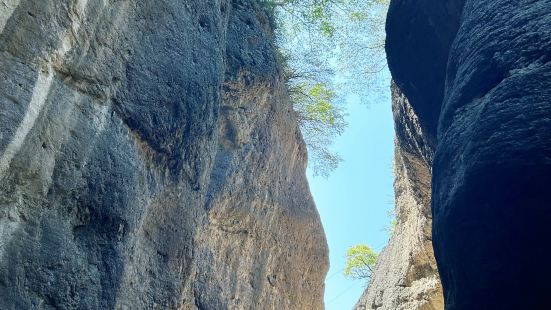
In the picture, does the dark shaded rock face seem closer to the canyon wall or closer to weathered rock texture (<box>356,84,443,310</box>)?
the canyon wall

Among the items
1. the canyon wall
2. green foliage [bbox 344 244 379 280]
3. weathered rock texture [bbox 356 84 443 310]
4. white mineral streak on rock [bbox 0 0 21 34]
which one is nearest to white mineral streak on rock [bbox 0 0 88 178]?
white mineral streak on rock [bbox 0 0 21 34]

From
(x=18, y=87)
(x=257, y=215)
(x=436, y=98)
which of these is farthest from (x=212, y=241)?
(x=18, y=87)

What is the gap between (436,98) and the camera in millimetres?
7570

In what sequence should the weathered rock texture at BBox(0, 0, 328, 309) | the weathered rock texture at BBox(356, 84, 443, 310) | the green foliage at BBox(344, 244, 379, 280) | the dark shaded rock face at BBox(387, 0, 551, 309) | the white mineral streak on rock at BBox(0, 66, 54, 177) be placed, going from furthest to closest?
1. the green foliage at BBox(344, 244, 379, 280)
2. the weathered rock texture at BBox(356, 84, 443, 310)
3. the dark shaded rock face at BBox(387, 0, 551, 309)
4. the weathered rock texture at BBox(0, 0, 328, 309)
5. the white mineral streak on rock at BBox(0, 66, 54, 177)

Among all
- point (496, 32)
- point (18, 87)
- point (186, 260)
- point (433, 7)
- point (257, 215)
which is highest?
point (433, 7)

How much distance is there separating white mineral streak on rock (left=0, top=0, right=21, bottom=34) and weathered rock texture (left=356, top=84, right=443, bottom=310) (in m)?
5.91

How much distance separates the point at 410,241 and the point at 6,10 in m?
8.27

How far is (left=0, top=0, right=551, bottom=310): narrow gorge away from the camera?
3816 millimetres

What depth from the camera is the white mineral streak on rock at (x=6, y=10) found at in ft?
11.9

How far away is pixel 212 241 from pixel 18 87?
4306 millimetres

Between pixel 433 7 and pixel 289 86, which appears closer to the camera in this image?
pixel 433 7

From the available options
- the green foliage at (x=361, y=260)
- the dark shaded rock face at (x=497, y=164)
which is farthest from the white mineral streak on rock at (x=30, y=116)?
the green foliage at (x=361, y=260)

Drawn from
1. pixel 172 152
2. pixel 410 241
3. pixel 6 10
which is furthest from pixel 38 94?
pixel 410 241

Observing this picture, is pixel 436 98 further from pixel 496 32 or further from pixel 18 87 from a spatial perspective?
pixel 18 87
